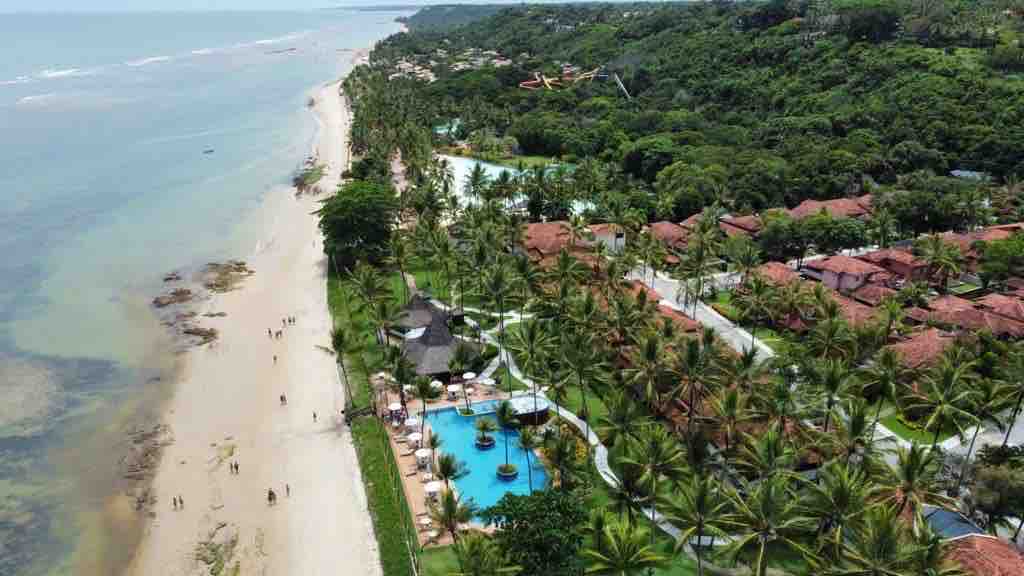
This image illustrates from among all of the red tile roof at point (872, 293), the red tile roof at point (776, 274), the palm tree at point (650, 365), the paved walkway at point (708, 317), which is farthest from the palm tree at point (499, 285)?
the red tile roof at point (872, 293)

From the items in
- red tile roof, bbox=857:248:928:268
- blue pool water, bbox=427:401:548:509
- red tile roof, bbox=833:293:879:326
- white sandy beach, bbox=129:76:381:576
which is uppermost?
red tile roof, bbox=833:293:879:326

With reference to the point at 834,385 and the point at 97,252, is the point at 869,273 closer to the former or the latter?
the point at 834,385

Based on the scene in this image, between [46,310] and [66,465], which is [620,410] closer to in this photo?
[66,465]

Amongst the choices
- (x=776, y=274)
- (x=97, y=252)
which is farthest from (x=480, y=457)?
(x=97, y=252)

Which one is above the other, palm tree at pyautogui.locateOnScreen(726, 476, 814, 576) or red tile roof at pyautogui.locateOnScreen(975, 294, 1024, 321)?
palm tree at pyautogui.locateOnScreen(726, 476, 814, 576)

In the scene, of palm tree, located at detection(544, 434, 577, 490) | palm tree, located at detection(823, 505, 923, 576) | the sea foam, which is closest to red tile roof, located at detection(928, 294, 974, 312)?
palm tree, located at detection(823, 505, 923, 576)

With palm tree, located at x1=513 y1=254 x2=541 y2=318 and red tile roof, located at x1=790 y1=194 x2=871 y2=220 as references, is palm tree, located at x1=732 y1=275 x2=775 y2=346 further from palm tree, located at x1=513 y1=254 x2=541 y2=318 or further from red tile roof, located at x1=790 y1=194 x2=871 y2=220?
red tile roof, located at x1=790 y1=194 x2=871 y2=220
